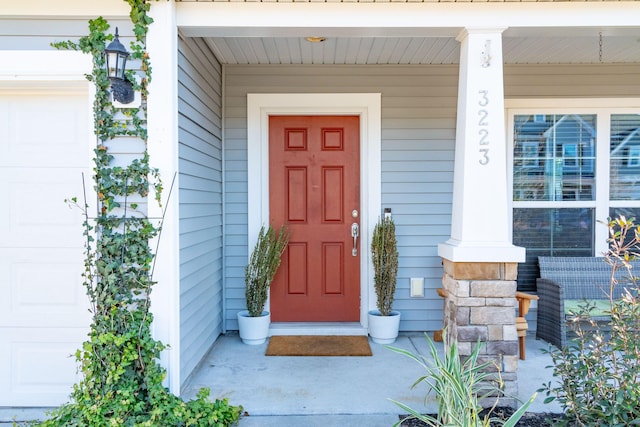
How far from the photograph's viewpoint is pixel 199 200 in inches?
120

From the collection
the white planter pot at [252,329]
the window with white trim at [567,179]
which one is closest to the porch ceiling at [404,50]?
the window with white trim at [567,179]

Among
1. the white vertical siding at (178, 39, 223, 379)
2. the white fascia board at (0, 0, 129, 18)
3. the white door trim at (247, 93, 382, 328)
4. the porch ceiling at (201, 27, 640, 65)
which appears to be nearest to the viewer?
the white fascia board at (0, 0, 129, 18)

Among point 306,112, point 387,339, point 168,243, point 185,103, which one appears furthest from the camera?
point 306,112

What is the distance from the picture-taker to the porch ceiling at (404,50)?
324 cm

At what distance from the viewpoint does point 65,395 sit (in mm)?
2584

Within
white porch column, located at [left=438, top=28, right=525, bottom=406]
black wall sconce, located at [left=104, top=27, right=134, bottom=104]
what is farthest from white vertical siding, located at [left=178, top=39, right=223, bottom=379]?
white porch column, located at [left=438, top=28, right=525, bottom=406]

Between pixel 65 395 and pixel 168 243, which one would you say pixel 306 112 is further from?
pixel 65 395

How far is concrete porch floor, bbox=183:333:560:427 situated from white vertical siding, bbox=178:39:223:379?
9.4 inches

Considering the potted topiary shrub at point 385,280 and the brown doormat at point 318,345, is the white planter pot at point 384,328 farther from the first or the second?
the brown doormat at point 318,345

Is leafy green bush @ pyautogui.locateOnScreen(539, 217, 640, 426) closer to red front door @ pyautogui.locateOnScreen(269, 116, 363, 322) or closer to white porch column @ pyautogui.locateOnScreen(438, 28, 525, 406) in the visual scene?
white porch column @ pyautogui.locateOnScreen(438, 28, 525, 406)

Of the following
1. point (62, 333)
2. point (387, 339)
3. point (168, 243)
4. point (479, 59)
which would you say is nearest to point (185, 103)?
point (168, 243)

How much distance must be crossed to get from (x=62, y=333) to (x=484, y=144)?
276cm

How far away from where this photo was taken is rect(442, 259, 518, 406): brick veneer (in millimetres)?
2455

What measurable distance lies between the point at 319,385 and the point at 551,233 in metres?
2.56
